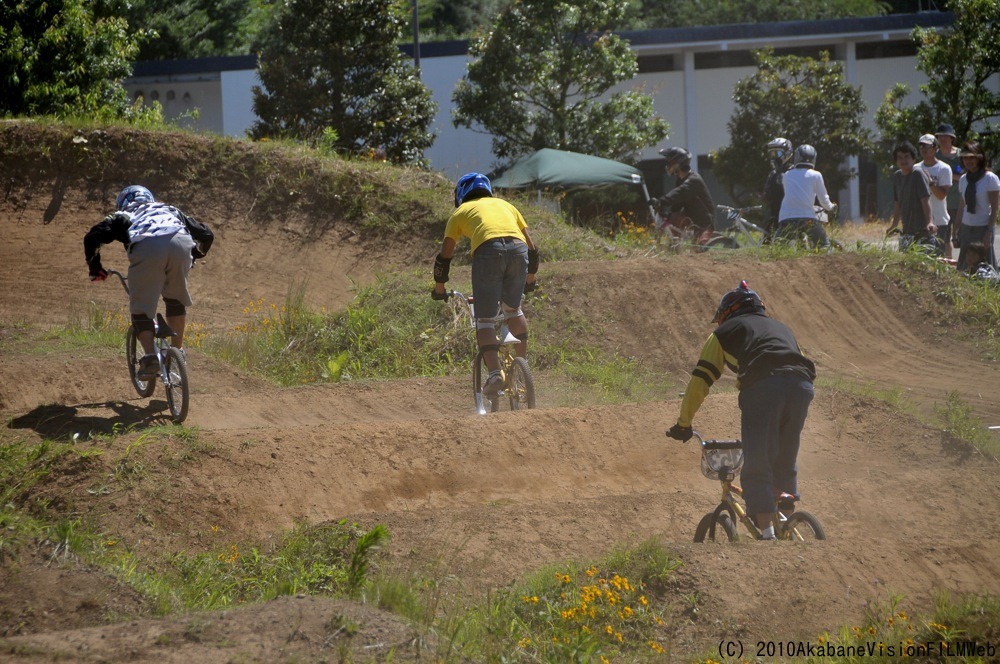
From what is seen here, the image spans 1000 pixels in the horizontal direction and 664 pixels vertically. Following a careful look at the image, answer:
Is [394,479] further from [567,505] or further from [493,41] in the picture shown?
[493,41]

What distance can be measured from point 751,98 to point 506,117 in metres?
6.73

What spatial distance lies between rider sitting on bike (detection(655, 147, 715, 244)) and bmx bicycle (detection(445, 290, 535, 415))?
6009mm

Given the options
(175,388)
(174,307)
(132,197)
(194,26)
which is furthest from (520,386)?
(194,26)

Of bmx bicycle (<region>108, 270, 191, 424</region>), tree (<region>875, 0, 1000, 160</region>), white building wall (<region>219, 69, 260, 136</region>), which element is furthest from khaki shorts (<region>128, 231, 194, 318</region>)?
white building wall (<region>219, 69, 260, 136</region>)

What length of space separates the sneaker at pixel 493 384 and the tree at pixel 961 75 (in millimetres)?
18962

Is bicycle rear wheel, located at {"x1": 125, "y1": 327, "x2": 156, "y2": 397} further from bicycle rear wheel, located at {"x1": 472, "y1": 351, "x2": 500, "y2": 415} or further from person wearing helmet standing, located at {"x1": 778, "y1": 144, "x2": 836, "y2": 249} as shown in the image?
person wearing helmet standing, located at {"x1": 778, "y1": 144, "x2": 836, "y2": 249}

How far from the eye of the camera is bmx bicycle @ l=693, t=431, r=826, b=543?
607 centimetres

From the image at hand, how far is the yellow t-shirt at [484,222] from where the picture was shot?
340 inches

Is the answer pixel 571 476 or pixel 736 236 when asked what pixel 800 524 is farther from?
pixel 736 236

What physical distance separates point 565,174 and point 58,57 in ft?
30.5

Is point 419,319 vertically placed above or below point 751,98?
below

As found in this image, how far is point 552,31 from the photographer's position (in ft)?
78.1

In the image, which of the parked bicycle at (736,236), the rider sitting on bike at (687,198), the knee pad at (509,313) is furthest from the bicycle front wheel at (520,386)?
the parked bicycle at (736,236)

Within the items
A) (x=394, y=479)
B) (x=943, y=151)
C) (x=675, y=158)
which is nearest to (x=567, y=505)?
(x=394, y=479)
